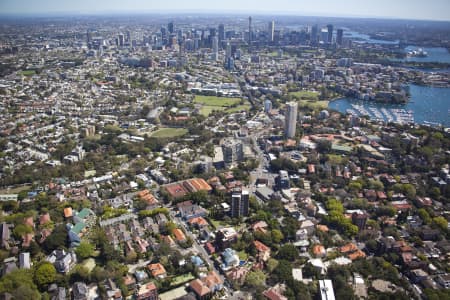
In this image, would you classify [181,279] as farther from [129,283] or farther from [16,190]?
[16,190]

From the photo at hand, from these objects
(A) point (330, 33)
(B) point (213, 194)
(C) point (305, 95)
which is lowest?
(B) point (213, 194)

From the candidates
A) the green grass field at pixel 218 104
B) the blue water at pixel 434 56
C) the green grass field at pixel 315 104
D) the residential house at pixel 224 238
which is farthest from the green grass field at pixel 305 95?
the blue water at pixel 434 56

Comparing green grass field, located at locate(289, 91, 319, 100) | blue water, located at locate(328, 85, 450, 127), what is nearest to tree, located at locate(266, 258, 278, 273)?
blue water, located at locate(328, 85, 450, 127)

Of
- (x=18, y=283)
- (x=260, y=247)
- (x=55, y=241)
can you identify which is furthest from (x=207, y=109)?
(x=18, y=283)

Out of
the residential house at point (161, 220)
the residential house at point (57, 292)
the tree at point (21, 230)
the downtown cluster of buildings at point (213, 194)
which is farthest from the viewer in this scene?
the residential house at point (161, 220)

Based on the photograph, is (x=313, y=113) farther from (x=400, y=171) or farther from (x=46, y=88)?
(x=46, y=88)

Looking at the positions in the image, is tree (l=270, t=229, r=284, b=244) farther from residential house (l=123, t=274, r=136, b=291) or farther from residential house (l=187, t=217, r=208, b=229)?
residential house (l=123, t=274, r=136, b=291)

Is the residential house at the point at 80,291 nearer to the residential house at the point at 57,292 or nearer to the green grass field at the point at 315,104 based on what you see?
the residential house at the point at 57,292
